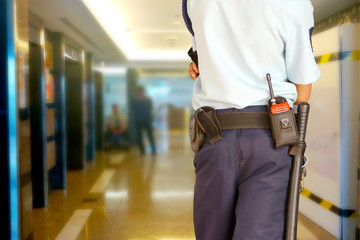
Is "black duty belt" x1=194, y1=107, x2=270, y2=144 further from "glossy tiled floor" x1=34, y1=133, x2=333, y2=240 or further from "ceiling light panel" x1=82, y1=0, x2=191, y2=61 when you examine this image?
"ceiling light panel" x1=82, y1=0, x2=191, y2=61

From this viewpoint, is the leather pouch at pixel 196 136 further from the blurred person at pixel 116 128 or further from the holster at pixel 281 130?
the blurred person at pixel 116 128

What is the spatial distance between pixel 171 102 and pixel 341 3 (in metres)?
9.17

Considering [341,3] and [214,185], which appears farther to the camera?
[341,3]

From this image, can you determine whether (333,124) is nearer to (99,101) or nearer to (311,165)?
(311,165)

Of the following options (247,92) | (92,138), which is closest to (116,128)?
(92,138)

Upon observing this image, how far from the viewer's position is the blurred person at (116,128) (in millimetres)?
8953

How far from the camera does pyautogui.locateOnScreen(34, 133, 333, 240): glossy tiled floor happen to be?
115 inches

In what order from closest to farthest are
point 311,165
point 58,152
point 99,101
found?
point 311,165
point 58,152
point 99,101

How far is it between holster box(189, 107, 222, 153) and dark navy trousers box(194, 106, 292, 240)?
3 cm

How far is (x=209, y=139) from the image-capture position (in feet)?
3.77

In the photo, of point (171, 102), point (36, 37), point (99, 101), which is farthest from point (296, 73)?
point (171, 102)

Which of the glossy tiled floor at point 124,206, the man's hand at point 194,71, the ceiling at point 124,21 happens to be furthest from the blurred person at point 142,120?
the man's hand at point 194,71

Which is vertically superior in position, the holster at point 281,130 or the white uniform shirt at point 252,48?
the white uniform shirt at point 252,48

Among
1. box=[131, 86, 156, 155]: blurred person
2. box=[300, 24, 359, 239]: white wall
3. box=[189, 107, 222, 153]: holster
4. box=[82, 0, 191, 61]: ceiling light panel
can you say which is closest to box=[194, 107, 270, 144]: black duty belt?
box=[189, 107, 222, 153]: holster
